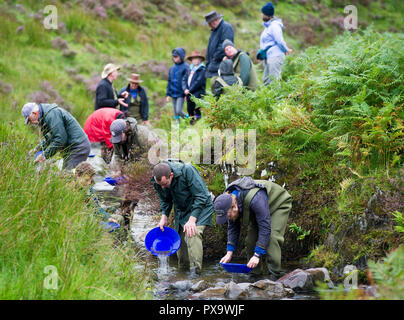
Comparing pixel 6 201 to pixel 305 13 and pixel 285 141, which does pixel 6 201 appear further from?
pixel 305 13

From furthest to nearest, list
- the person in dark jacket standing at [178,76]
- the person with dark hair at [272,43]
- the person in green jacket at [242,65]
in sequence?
the person in dark jacket standing at [178,76] → the person with dark hair at [272,43] → the person in green jacket at [242,65]

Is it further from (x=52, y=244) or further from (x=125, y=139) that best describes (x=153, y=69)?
(x=52, y=244)

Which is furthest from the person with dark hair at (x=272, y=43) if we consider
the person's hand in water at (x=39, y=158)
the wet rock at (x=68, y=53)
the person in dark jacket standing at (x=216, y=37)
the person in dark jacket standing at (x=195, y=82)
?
the wet rock at (x=68, y=53)

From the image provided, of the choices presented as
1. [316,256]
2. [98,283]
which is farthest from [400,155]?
[98,283]

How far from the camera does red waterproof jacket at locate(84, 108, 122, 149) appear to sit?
9.34 metres

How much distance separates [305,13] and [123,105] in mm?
17383

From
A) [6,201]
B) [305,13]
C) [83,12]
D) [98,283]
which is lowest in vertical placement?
[98,283]

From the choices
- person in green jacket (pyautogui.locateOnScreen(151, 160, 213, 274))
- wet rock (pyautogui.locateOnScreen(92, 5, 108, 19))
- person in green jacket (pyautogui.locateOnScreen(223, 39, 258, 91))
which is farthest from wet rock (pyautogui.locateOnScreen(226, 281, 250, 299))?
wet rock (pyautogui.locateOnScreen(92, 5, 108, 19))

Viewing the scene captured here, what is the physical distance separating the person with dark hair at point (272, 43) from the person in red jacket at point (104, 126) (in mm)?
3602

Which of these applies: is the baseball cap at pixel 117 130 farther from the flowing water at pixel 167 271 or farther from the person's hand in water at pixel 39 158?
the person's hand in water at pixel 39 158

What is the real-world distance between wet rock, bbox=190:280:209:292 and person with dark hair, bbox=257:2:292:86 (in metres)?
5.80

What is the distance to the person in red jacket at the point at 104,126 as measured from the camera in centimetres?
935

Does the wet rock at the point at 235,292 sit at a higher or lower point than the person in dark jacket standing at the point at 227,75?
lower
